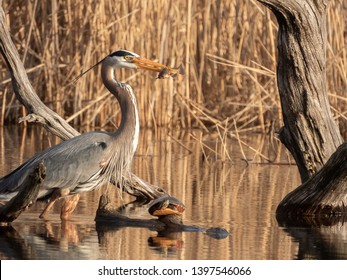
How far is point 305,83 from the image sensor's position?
7.60 meters

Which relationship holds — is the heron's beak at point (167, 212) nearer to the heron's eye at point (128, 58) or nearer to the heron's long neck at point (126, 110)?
the heron's long neck at point (126, 110)

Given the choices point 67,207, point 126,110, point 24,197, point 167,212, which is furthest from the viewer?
point 126,110

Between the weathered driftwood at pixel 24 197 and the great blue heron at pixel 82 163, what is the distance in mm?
373

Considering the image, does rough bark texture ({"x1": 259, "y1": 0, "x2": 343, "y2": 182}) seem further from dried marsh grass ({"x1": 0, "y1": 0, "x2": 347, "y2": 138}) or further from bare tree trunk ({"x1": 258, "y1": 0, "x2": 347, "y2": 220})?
dried marsh grass ({"x1": 0, "y1": 0, "x2": 347, "y2": 138})

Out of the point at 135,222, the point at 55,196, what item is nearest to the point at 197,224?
the point at 135,222

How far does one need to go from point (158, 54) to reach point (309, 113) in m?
5.28

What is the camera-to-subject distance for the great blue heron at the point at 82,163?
734cm

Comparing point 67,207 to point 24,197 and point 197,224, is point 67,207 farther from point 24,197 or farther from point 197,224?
point 197,224

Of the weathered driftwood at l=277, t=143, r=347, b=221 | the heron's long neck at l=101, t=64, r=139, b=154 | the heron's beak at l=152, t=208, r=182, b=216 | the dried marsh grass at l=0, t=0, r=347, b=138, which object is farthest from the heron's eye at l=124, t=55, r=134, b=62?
the dried marsh grass at l=0, t=0, r=347, b=138

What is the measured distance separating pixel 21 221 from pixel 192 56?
6.34 meters

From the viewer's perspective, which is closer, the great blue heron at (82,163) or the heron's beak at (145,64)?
the great blue heron at (82,163)

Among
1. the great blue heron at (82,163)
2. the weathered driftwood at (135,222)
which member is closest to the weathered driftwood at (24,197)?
the great blue heron at (82,163)

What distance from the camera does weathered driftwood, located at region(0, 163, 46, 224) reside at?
662 centimetres

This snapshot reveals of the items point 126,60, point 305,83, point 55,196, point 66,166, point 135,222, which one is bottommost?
point 135,222
